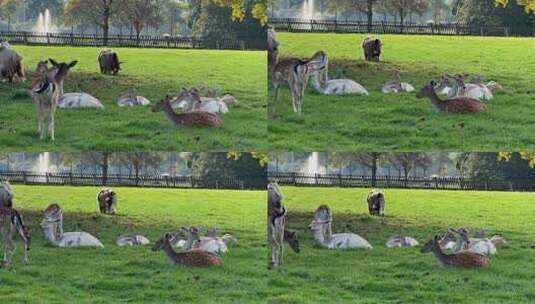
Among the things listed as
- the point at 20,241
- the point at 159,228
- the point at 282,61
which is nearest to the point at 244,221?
the point at 159,228

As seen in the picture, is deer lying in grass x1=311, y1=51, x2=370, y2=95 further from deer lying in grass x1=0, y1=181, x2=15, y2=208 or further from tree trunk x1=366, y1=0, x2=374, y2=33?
deer lying in grass x1=0, y1=181, x2=15, y2=208

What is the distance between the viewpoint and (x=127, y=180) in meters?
10.7

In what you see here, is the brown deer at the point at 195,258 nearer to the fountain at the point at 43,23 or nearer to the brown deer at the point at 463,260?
the brown deer at the point at 463,260

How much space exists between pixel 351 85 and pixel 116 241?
2977 millimetres

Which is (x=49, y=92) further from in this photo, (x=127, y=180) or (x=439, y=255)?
(x=439, y=255)

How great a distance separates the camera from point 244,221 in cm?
1039

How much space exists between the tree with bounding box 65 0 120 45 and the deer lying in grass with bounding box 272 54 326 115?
6.42 ft

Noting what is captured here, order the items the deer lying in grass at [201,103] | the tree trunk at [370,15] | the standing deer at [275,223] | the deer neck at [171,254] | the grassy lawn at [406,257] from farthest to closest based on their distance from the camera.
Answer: the tree trunk at [370,15], the deer lying in grass at [201,103], the deer neck at [171,254], the standing deer at [275,223], the grassy lawn at [406,257]

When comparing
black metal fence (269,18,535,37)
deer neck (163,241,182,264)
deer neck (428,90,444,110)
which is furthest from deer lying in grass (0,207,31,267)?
deer neck (428,90,444,110)

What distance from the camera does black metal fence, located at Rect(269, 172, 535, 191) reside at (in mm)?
10406

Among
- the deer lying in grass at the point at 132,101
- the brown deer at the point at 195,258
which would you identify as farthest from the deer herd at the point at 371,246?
the deer lying in grass at the point at 132,101

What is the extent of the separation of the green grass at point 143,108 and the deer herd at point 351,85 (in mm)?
240

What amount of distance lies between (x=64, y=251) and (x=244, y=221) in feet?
6.27

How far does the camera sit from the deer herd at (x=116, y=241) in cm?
1024
